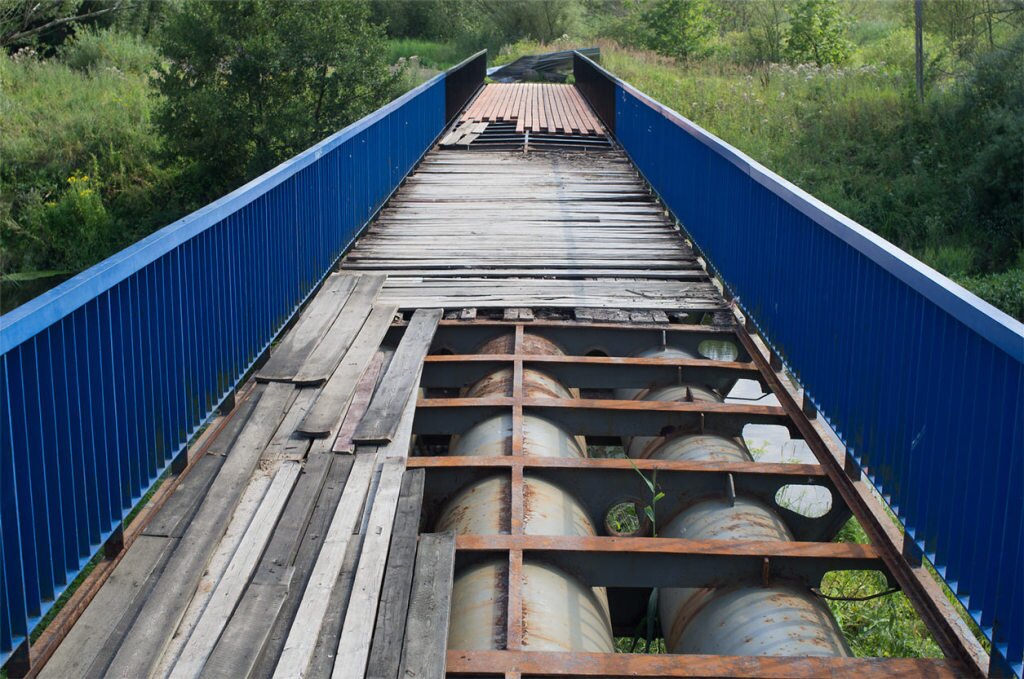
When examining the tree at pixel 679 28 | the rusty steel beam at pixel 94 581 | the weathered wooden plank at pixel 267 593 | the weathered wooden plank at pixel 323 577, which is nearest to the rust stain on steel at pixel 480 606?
the weathered wooden plank at pixel 323 577

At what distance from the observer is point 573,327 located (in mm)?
6598

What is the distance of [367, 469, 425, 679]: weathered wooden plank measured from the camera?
3.01 m

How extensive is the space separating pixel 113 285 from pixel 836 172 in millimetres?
19758

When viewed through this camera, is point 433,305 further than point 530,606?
Yes

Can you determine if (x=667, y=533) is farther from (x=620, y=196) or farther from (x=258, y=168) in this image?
(x=258, y=168)

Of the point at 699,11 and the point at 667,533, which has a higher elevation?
the point at 699,11

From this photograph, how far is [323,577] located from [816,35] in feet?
106

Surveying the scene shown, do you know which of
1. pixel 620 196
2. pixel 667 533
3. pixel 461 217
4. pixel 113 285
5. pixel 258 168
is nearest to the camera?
pixel 113 285

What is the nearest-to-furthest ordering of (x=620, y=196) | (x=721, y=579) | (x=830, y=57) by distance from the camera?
(x=721, y=579) → (x=620, y=196) → (x=830, y=57)

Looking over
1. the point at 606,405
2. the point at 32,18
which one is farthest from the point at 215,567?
the point at 32,18

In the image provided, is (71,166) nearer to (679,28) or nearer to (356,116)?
(356,116)

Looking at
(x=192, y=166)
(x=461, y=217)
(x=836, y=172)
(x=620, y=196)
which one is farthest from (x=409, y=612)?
(x=192, y=166)

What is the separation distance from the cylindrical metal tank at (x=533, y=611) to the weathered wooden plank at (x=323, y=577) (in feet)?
1.47

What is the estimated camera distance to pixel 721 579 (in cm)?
391
